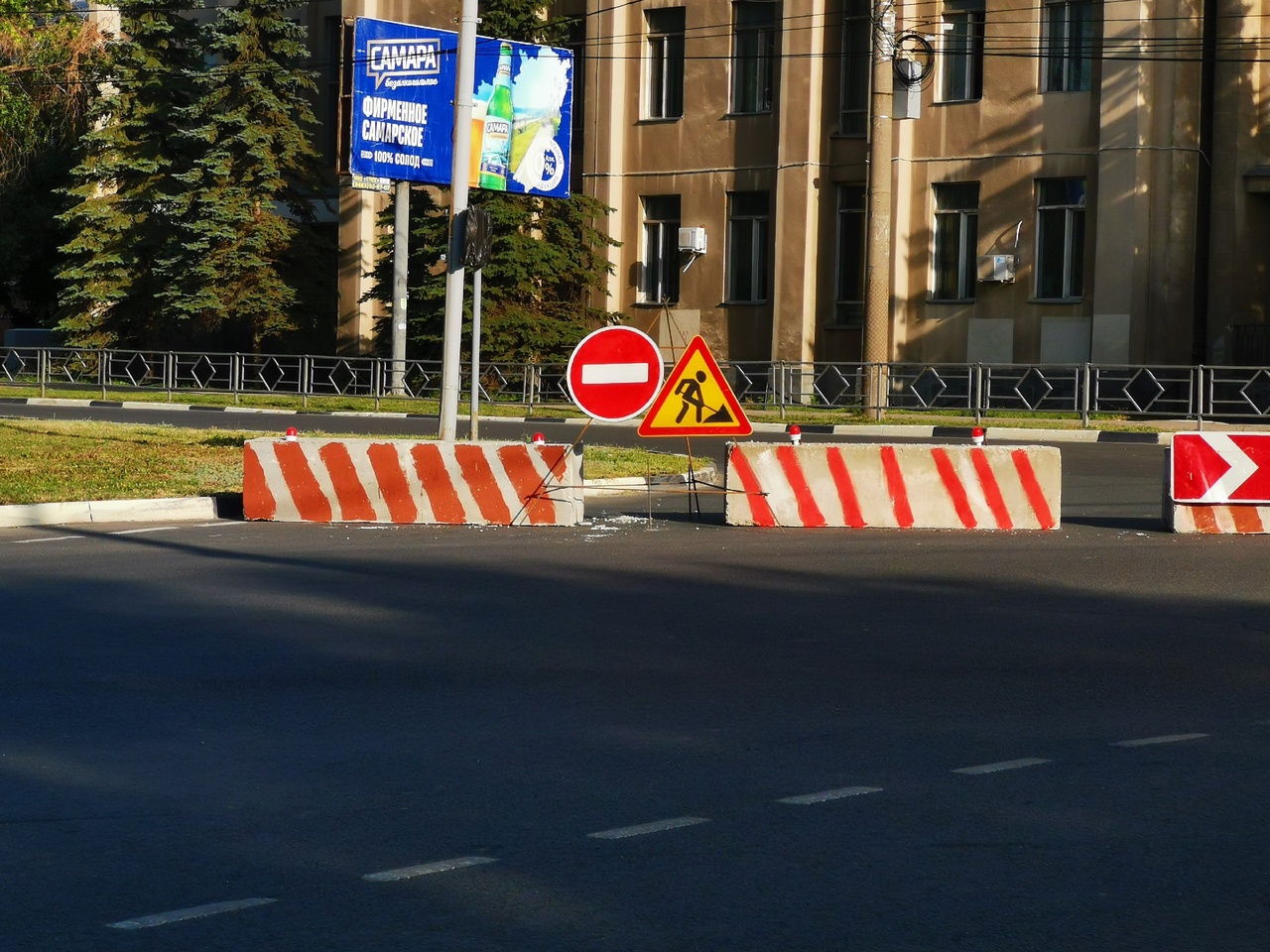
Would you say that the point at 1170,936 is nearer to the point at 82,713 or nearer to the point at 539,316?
the point at 82,713

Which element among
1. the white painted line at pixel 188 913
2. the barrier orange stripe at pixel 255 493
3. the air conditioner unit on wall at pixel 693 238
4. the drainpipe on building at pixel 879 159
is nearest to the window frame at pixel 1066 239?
the drainpipe on building at pixel 879 159

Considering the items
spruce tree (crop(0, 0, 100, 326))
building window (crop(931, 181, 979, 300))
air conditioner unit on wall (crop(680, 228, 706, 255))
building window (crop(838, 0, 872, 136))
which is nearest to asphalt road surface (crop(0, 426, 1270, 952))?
building window (crop(931, 181, 979, 300))

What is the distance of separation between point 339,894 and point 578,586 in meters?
6.66

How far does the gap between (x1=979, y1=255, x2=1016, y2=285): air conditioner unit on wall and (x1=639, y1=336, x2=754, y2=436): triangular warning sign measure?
2145 centimetres

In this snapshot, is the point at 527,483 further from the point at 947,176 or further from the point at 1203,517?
the point at 947,176

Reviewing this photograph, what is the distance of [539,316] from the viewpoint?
128ft

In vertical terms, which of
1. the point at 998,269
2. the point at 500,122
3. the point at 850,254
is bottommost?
the point at 998,269

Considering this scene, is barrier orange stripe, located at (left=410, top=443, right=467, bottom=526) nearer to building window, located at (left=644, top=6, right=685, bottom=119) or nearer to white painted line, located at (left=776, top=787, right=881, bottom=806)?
white painted line, located at (left=776, top=787, right=881, bottom=806)

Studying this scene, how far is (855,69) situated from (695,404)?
24.4 metres

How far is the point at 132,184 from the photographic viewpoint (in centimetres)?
4803

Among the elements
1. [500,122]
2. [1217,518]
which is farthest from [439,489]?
[500,122]

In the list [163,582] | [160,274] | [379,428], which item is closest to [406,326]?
[160,274]

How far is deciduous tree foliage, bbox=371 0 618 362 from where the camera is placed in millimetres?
38531

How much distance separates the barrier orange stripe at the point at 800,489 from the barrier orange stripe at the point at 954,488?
3.56 ft
